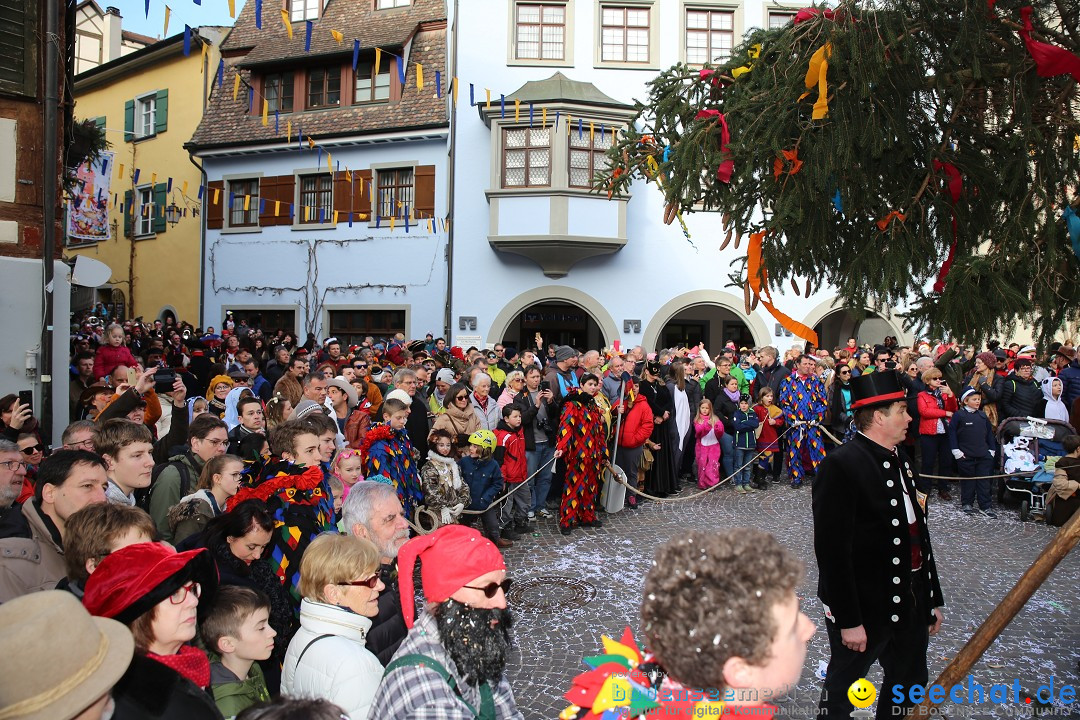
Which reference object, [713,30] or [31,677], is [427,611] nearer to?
[31,677]

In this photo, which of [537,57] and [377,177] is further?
[377,177]

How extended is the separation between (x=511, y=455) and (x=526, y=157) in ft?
39.4

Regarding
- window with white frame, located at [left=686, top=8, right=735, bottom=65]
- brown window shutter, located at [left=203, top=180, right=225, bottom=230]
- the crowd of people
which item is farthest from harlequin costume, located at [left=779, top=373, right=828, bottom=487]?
brown window shutter, located at [left=203, top=180, right=225, bottom=230]

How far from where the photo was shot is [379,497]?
13.7 feet

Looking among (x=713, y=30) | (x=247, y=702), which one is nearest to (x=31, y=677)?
(x=247, y=702)

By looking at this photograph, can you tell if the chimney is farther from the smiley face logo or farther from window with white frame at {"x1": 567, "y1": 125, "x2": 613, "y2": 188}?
the smiley face logo

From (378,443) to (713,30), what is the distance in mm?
16929

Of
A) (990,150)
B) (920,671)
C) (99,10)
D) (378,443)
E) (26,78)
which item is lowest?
(920,671)

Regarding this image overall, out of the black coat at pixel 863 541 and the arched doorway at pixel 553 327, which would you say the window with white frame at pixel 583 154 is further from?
the black coat at pixel 863 541

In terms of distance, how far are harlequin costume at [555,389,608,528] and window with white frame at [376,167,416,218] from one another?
12866 mm

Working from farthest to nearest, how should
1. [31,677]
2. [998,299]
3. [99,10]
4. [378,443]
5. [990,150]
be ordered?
1. [99,10]
2. [378,443]
3. [990,150]
4. [998,299]
5. [31,677]

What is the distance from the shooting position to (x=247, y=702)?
301 cm

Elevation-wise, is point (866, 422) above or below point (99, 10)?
below

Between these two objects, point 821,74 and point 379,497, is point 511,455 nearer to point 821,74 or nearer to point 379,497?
point 379,497
